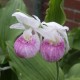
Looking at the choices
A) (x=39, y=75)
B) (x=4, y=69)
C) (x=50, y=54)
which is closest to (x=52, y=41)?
(x=50, y=54)

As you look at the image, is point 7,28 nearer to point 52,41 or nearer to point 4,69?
point 4,69

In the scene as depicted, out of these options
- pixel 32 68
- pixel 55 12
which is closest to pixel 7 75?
pixel 32 68

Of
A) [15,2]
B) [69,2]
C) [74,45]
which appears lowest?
[69,2]

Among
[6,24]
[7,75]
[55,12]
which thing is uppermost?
[55,12]

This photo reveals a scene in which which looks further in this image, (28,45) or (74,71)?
(74,71)

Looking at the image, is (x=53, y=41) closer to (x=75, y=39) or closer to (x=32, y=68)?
(x=32, y=68)

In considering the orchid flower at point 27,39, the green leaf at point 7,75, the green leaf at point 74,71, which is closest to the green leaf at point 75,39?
the green leaf at point 74,71

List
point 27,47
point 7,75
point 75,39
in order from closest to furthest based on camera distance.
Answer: point 27,47, point 7,75, point 75,39

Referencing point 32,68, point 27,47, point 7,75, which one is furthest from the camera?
point 7,75
